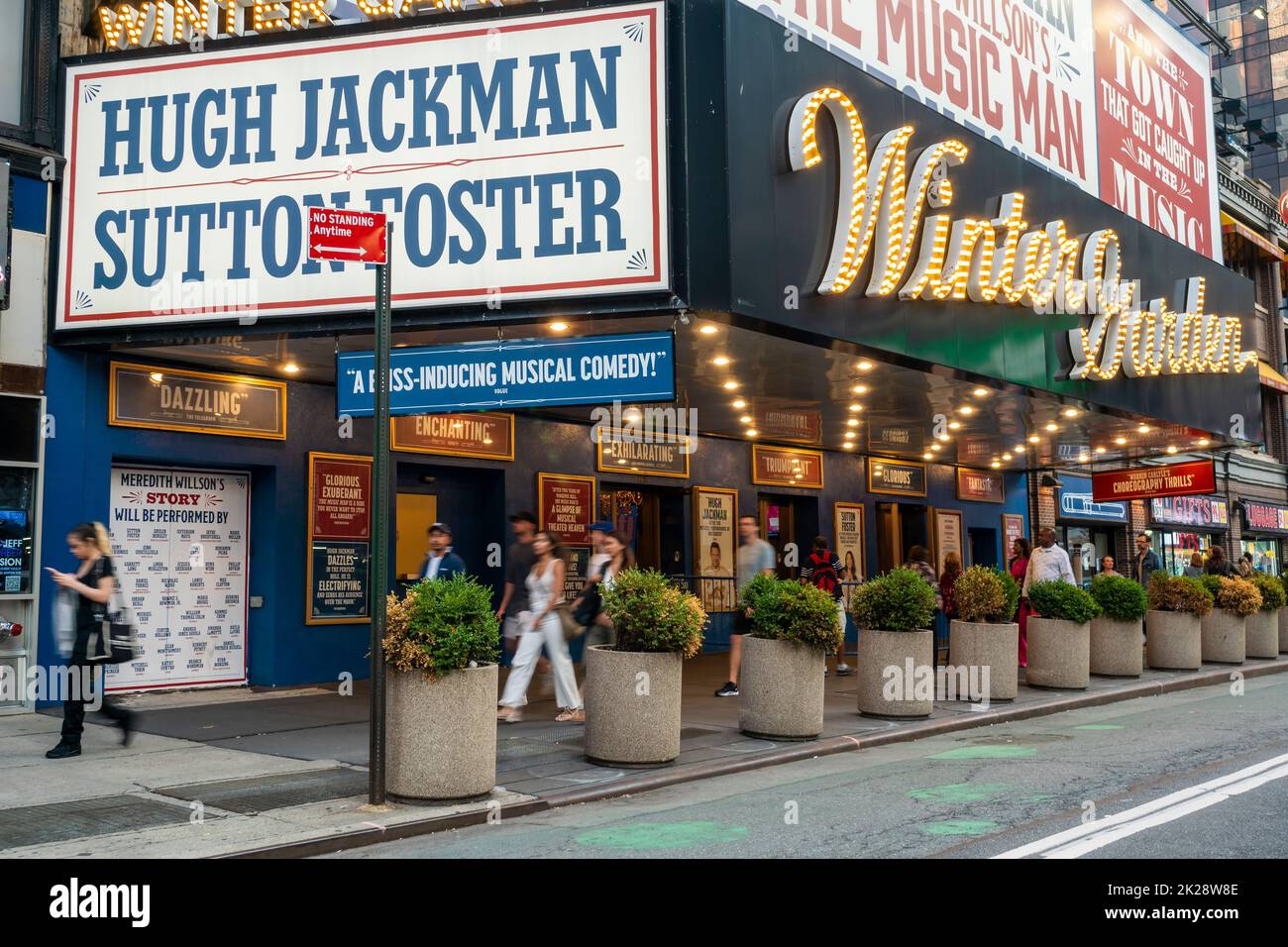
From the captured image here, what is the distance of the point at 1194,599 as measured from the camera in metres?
17.4

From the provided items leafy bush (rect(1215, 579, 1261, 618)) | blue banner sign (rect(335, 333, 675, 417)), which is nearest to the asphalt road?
blue banner sign (rect(335, 333, 675, 417))

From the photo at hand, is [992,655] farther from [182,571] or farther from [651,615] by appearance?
[182,571]

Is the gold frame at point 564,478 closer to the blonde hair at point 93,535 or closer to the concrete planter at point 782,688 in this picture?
A: the concrete planter at point 782,688

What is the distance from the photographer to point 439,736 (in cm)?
780

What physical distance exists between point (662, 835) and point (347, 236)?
442 cm

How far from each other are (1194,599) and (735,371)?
8442mm

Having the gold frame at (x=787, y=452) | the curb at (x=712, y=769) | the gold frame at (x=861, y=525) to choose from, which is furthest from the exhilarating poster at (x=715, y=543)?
the curb at (x=712, y=769)

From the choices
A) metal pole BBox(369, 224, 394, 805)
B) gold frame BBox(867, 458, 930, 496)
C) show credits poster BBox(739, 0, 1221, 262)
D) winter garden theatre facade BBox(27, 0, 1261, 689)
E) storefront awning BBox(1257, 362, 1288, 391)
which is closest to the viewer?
metal pole BBox(369, 224, 394, 805)

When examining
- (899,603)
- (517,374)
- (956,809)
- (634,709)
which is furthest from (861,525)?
(956,809)

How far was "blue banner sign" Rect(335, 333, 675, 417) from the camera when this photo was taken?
10.6 metres

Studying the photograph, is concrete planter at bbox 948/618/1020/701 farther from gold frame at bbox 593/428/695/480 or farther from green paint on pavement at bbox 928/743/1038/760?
gold frame at bbox 593/428/695/480

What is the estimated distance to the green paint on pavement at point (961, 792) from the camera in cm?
782

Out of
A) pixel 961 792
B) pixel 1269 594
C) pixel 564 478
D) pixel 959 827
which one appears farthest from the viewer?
pixel 1269 594

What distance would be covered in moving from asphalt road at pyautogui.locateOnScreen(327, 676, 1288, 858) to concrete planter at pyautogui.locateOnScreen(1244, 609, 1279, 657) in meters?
9.75
